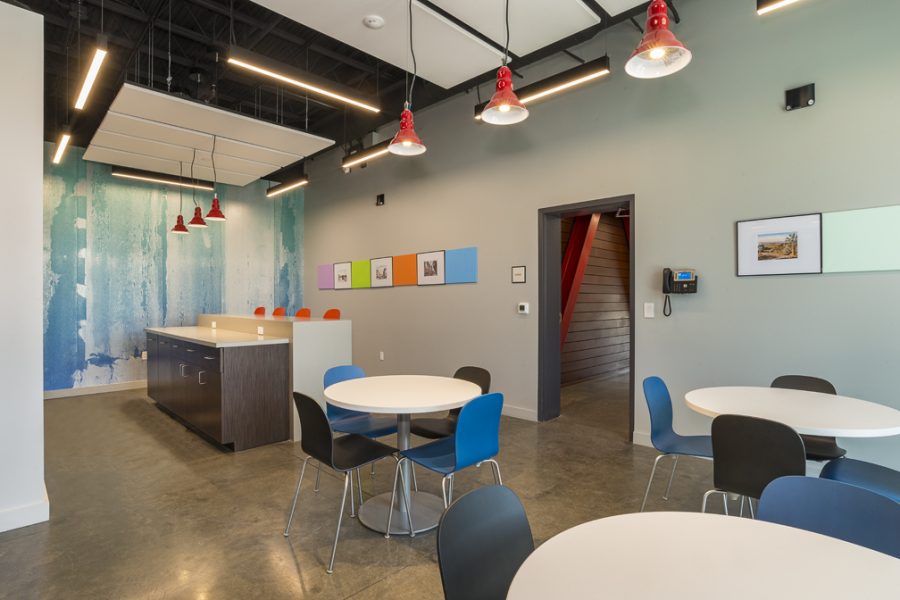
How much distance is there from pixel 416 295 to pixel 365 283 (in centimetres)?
131

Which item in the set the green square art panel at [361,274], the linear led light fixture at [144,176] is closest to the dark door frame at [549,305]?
the green square art panel at [361,274]

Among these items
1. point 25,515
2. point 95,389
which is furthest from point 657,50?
point 95,389

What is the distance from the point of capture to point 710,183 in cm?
405

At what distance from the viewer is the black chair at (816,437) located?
2.72 meters

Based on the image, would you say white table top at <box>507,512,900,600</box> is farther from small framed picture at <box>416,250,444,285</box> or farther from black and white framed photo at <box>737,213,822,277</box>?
small framed picture at <box>416,250,444,285</box>

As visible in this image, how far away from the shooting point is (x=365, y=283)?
25.1 ft

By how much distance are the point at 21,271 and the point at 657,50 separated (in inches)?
157

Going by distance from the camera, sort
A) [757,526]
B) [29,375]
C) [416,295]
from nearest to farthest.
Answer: [757,526], [29,375], [416,295]

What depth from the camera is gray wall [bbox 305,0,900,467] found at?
11.0ft

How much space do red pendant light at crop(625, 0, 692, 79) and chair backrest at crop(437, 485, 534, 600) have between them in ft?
7.11

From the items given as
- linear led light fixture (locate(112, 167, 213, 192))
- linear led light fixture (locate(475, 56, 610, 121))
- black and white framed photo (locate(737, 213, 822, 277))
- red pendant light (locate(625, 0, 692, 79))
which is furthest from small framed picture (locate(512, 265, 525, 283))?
linear led light fixture (locate(112, 167, 213, 192))

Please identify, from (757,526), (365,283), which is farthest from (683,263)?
(365,283)

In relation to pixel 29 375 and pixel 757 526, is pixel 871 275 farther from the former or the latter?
pixel 29 375

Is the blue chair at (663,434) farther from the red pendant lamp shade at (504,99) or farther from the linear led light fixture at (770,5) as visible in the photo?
the linear led light fixture at (770,5)
